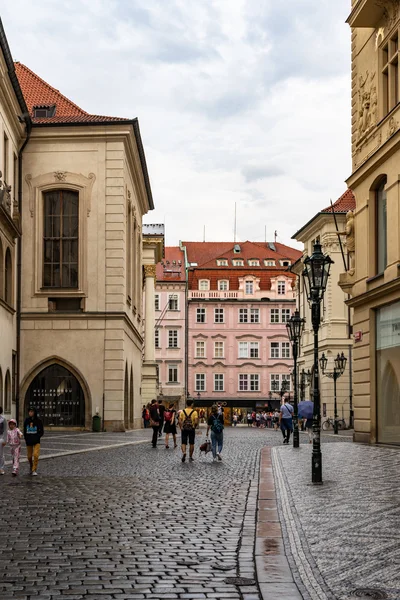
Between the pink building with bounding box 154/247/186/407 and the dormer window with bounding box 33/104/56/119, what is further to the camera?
the pink building with bounding box 154/247/186/407

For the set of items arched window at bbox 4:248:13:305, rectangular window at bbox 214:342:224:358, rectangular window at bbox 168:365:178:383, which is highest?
arched window at bbox 4:248:13:305

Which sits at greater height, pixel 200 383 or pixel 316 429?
pixel 200 383

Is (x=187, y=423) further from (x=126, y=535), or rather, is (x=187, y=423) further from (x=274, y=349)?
(x=274, y=349)

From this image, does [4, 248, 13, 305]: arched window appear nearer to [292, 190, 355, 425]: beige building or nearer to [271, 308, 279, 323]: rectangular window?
[292, 190, 355, 425]: beige building

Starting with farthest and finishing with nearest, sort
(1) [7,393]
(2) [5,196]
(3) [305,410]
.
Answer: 1. (1) [7,393]
2. (2) [5,196]
3. (3) [305,410]

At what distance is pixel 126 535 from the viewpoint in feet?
34.1

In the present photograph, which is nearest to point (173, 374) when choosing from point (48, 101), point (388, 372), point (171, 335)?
point (171, 335)

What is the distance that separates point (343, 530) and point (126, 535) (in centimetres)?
236

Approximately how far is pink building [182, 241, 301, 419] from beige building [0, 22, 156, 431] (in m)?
57.5

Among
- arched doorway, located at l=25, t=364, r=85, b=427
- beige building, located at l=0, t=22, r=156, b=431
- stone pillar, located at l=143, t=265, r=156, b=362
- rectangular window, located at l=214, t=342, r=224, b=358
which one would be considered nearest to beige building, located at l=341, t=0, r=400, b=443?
beige building, located at l=0, t=22, r=156, b=431

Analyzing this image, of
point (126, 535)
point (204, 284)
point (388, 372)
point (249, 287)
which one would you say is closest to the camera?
point (126, 535)

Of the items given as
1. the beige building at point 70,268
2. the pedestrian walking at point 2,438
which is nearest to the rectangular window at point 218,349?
the beige building at point 70,268

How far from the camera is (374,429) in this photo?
94.4 feet

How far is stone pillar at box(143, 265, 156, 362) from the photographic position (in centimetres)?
7225
